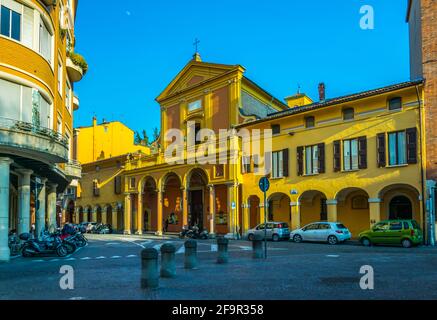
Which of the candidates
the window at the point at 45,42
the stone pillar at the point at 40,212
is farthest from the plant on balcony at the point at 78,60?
the stone pillar at the point at 40,212

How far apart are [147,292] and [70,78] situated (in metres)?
22.6

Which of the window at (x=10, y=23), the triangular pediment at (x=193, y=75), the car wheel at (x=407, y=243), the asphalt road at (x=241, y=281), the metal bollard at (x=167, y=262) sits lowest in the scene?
the car wheel at (x=407, y=243)

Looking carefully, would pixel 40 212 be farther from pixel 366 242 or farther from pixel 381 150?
pixel 381 150

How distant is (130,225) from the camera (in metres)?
45.0

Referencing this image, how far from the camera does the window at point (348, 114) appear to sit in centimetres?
2808

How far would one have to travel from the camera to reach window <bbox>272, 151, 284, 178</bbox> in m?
31.8

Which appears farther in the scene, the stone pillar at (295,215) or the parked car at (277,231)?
the stone pillar at (295,215)

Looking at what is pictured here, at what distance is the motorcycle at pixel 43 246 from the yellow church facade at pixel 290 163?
11.0m

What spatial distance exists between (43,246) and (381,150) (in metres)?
19.3

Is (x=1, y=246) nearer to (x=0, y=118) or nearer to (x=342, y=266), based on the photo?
(x=0, y=118)

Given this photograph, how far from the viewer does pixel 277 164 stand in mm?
32219

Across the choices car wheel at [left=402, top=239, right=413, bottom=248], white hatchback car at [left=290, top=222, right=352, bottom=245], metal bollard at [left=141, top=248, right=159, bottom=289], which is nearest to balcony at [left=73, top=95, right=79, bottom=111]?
white hatchback car at [left=290, top=222, right=352, bottom=245]

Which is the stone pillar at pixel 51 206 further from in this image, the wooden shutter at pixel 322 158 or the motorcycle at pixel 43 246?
the wooden shutter at pixel 322 158
